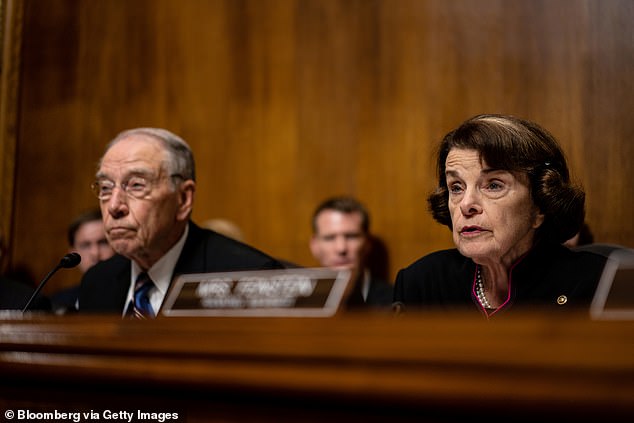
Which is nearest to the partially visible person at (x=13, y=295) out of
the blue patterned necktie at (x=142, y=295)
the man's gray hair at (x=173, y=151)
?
the blue patterned necktie at (x=142, y=295)

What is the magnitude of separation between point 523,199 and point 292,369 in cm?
123

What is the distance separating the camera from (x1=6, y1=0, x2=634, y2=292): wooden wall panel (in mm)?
3725

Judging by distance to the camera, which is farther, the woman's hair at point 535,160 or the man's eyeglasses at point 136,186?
the man's eyeglasses at point 136,186

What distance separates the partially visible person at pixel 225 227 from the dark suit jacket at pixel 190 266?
5.60 ft

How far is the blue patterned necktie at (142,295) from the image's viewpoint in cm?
223

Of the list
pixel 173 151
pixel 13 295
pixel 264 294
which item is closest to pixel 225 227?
pixel 13 295

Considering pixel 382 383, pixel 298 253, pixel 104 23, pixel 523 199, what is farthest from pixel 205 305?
pixel 104 23

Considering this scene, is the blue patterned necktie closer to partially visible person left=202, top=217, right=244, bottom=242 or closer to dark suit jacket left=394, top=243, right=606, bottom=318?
dark suit jacket left=394, top=243, right=606, bottom=318

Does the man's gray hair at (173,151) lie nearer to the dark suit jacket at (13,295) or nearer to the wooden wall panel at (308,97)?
the dark suit jacket at (13,295)

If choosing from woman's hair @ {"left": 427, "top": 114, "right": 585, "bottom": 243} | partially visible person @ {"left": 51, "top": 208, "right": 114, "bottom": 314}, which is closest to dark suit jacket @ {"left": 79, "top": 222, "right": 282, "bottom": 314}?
woman's hair @ {"left": 427, "top": 114, "right": 585, "bottom": 243}

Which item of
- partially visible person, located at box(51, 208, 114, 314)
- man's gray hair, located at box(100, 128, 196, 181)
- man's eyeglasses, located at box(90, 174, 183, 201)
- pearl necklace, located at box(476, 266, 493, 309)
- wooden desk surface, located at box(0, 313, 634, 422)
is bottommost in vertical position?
partially visible person, located at box(51, 208, 114, 314)

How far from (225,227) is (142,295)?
2.03m

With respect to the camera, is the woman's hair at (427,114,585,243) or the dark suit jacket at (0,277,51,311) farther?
the dark suit jacket at (0,277,51,311)

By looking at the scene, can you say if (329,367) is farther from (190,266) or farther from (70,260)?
(190,266)
